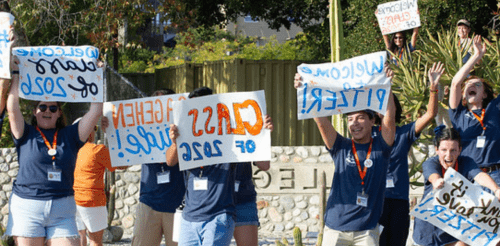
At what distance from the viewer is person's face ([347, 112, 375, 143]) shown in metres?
5.39

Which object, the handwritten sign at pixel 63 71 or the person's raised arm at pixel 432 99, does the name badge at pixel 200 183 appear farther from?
the person's raised arm at pixel 432 99

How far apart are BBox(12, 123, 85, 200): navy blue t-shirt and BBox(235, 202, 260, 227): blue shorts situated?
4.56 feet

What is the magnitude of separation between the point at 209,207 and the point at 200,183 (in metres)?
0.22

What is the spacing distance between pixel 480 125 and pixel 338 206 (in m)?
1.88

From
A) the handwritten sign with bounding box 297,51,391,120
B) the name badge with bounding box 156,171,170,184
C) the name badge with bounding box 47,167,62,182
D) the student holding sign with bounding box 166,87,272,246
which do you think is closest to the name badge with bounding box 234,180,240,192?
the student holding sign with bounding box 166,87,272,246

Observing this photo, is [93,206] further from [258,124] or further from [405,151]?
[405,151]

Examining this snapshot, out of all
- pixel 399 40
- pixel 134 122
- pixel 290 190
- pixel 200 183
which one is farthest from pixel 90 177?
pixel 399 40

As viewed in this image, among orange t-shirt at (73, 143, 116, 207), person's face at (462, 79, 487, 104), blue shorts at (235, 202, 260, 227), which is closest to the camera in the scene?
blue shorts at (235, 202, 260, 227)

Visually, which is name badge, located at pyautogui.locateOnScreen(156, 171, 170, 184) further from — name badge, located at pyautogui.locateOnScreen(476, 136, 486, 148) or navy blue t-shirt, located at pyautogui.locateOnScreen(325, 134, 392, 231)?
name badge, located at pyautogui.locateOnScreen(476, 136, 486, 148)

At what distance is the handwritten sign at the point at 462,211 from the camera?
A: 18.9 feet

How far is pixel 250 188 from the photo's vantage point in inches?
244

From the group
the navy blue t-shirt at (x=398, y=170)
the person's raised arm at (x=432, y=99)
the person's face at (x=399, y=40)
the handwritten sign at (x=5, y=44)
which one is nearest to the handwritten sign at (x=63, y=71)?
the handwritten sign at (x=5, y=44)

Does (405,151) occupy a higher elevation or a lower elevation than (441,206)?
higher

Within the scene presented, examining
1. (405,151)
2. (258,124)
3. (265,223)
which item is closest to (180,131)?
(258,124)
